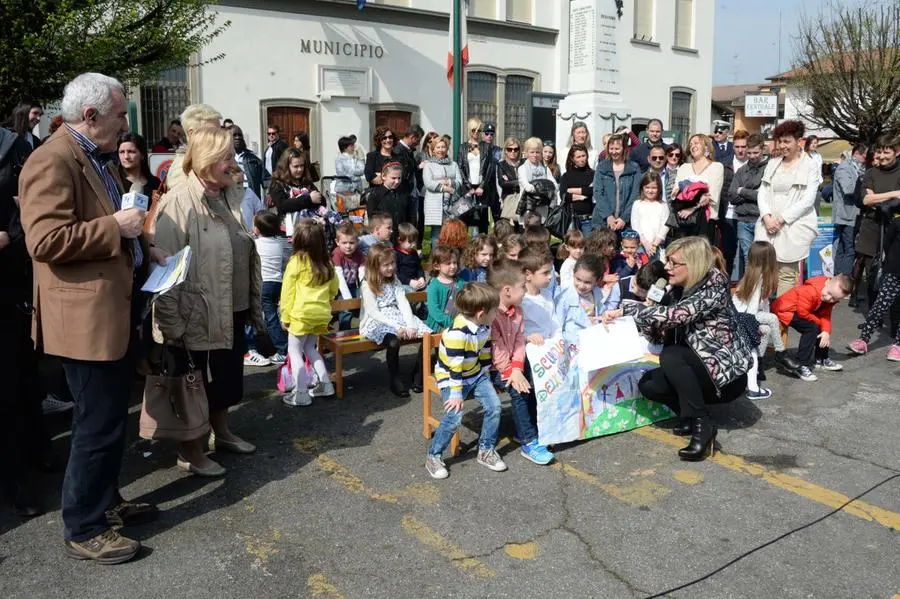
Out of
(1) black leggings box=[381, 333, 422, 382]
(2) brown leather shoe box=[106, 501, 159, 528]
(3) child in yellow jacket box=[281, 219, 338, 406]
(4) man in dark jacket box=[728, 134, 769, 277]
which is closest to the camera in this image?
(2) brown leather shoe box=[106, 501, 159, 528]

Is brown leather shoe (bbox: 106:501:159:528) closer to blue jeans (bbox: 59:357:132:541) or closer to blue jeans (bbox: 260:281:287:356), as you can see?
blue jeans (bbox: 59:357:132:541)

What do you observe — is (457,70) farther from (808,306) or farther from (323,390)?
(323,390)

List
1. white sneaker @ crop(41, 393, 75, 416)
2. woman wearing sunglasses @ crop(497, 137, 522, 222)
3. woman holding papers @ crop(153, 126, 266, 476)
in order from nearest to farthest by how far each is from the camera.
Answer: woman holding papers @ crop(153, 126, 266, 476) < white sneaker @ crop(41, 393, 75, 416) < woman wearing sunglasses @ crop(497, 137, 522, 222)

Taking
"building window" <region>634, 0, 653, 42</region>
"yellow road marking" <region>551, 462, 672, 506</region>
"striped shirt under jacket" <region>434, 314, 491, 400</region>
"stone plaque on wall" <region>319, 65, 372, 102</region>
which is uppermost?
"building window" <region>634, 0, 653, 42</region>

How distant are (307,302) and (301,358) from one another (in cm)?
43

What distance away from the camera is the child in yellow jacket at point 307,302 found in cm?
602

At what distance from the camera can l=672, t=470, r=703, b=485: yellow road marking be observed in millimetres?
4566

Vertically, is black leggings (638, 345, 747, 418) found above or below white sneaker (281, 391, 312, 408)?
above

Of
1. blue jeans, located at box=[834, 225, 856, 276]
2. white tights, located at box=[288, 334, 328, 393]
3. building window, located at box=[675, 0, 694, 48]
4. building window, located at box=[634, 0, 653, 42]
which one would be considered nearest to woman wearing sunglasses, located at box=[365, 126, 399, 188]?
white tights, located at box=[288, 334, 328, 393]

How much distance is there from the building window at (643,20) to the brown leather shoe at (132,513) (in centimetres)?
2478

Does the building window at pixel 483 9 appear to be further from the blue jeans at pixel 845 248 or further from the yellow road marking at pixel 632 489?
the yellow road marking at pixel 632 489

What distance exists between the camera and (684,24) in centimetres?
2777

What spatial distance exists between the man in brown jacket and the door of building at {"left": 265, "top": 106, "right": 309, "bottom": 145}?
49.5 ft

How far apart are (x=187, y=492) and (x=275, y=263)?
2.97m
